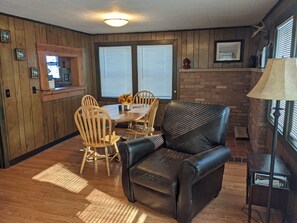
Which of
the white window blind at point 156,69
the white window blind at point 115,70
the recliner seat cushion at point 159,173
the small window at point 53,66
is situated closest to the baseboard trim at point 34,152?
the small window at point 53,66

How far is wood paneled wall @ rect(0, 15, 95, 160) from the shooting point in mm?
3453

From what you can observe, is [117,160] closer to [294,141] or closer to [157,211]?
[157,211]

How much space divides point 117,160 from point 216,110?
1.85m

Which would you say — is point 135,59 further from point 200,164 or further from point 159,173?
point 200,164

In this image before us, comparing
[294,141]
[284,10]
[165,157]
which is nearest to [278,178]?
[294,141]

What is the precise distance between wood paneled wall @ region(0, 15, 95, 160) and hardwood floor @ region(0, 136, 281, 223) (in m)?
0.50

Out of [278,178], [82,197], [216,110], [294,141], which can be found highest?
[216,110]

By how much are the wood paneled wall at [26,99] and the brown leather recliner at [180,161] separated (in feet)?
7.06

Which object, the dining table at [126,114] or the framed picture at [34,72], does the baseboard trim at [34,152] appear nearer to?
the framed picture at [34,72]

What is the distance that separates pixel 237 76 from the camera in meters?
4.70

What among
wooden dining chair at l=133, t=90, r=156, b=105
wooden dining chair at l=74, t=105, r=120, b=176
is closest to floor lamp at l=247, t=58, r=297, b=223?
wooden dining chair at l=74, t=105, r=120, b=176

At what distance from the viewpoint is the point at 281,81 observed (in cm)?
164

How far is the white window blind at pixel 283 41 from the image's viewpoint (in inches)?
98.9

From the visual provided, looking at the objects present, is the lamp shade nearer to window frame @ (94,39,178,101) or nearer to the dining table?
the dining table
